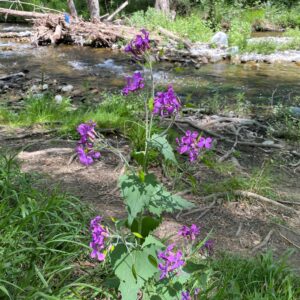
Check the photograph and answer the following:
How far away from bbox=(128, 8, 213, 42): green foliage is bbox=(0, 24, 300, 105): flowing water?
285 cm

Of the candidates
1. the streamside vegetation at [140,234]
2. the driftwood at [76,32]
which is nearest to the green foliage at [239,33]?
the driftwood at [76,32]

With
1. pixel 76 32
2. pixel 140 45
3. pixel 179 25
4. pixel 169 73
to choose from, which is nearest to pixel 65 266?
pixel 140 45

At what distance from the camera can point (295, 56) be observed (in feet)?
36.5

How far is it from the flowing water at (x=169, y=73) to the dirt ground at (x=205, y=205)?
11.7 ft

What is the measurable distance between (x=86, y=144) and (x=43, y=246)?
2.76 ft

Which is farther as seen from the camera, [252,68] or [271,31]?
[271,31]

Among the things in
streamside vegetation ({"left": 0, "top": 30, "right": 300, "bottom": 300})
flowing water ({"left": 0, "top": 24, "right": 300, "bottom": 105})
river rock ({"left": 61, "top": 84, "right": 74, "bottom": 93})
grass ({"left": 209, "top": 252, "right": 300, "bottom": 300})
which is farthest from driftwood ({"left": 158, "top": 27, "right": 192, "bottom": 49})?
grass ({"left": 209, "top": 252, "right": 300, "bottom": 300})

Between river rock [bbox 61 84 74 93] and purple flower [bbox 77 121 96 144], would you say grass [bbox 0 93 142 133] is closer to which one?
river rock [bbox 61 84 74 93]

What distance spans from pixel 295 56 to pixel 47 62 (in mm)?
6038

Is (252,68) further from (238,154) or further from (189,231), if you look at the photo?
(189,231)

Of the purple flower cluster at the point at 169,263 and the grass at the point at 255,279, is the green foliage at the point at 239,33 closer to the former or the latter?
the grass at the point at 255,279

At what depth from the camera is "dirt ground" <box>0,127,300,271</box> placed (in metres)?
2.93

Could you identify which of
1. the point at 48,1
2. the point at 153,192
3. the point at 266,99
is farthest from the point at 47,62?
the point at 48,1

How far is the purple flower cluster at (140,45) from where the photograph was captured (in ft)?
6.01
